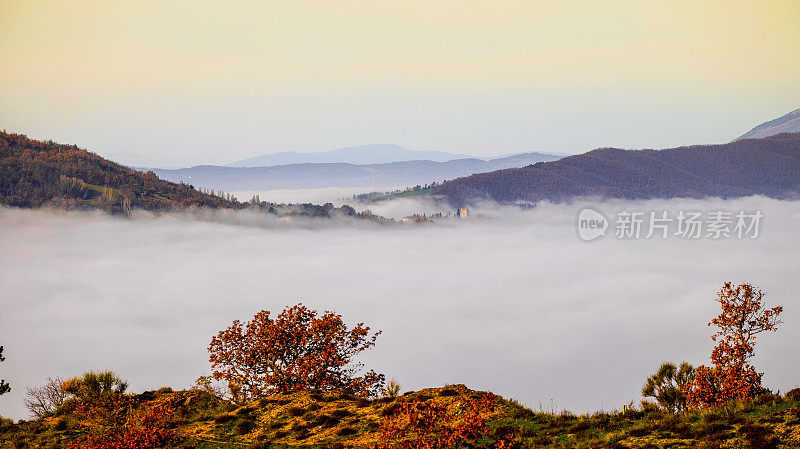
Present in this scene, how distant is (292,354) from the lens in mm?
36438

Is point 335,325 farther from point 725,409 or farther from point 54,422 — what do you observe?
point 725,409

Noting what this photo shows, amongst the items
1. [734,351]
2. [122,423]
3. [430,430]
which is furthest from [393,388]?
[734,351]

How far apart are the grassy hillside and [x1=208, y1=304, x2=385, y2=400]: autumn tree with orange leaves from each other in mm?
3905

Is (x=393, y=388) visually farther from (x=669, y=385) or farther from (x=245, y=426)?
(x=669, y=385)

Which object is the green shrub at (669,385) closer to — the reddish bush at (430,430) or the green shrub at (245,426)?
the reddish bush at (430,430)

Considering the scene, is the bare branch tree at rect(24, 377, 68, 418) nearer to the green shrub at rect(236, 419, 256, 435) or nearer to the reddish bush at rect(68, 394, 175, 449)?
the reddish bush at rect(68, 394, 175, 449)

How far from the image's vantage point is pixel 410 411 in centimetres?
1838

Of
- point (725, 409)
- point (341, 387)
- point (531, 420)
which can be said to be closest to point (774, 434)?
point (725, 409)

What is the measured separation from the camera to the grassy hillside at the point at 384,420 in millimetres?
18828

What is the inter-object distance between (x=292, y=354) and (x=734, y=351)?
21659 mm

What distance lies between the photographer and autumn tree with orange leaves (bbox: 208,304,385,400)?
35.3 m

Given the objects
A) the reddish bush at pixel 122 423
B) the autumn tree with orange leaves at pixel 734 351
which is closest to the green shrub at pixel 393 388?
the reddish bush at pixel 122 423

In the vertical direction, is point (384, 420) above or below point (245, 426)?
above

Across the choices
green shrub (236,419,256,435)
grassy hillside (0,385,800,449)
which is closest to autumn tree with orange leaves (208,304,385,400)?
grassy hillside (0,385,800,449)
